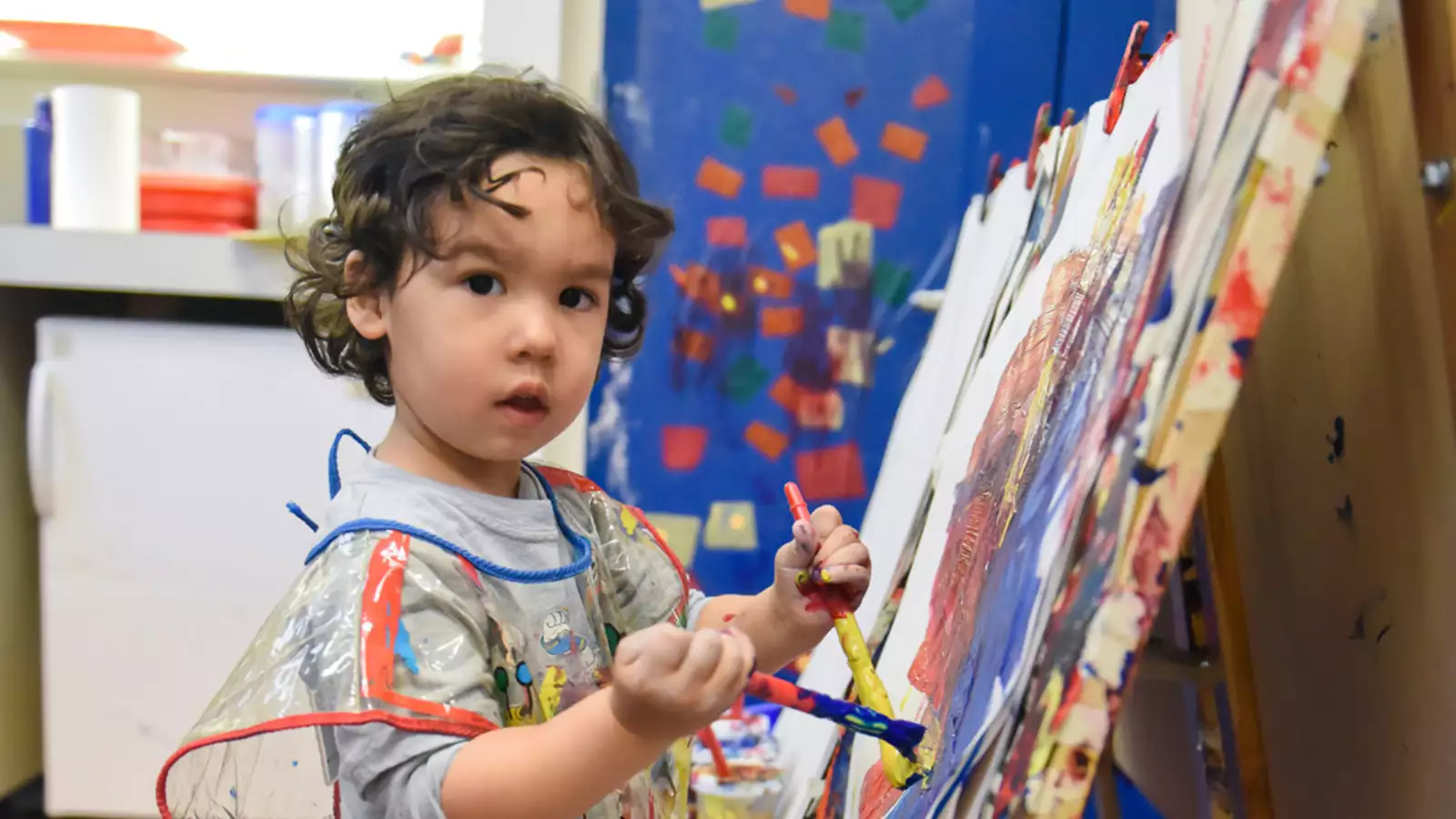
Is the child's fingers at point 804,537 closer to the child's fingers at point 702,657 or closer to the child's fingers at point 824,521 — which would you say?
the child's fingers at point 824,521

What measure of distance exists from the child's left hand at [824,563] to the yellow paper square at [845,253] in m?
1.03

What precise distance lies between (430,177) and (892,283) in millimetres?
1147

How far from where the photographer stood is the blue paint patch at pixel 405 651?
0.58 meters

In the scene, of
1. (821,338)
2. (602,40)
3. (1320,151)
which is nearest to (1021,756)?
(1320,151)

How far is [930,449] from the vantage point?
1125 millimetres

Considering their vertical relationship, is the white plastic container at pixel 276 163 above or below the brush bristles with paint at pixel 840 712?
above

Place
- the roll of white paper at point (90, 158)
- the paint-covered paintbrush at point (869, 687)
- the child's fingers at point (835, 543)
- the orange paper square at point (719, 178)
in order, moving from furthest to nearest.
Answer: the orange paper square at point (719, 178)
the roll of white paper at point (90, 158)
the child's fingers at point (835, 543)
the paint-covered paintbrush at point (869, 687)

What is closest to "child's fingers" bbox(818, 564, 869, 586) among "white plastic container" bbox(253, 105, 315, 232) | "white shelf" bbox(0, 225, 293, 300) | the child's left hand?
the child's left hand

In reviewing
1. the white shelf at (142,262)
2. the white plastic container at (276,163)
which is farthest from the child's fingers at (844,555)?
the white plastic container at (276,163)

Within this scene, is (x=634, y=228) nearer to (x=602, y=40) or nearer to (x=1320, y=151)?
(x=1320, y=151)

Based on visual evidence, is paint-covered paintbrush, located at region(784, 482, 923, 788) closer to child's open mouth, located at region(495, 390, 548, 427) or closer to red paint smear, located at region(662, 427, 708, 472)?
child's open mouth, located at region(495, 390, 548, 427)

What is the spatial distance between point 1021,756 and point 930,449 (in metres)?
0.72

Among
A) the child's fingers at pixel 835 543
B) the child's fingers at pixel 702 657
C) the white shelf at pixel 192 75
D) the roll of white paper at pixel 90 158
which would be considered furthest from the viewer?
the white shelf at pixel 192 75

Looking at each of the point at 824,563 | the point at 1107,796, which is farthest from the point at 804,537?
the point at 1107,796
